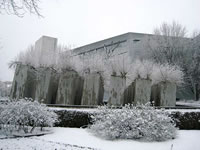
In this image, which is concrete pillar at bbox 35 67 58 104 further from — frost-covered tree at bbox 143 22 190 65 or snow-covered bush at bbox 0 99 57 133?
frost-covered tree at bbox 143 22 190 65

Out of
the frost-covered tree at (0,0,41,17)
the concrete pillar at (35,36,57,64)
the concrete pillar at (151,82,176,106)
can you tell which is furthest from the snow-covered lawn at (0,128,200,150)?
the concrete pillar at (35,36,57,64)

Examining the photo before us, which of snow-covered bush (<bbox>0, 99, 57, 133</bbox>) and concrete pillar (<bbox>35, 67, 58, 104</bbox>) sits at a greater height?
concrete pillar (<bbox>35, 67, 58, 104</bbox>)

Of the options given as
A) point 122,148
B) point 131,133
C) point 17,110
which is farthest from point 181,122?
point 17,110

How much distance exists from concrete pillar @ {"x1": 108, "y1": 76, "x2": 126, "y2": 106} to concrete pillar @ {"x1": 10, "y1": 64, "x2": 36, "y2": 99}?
4722mm

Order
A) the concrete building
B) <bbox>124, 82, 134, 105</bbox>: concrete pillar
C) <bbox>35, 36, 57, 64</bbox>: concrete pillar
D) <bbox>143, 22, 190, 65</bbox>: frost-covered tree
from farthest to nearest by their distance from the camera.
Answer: the concrete building
<bbox>143, 22, 190, 65</bbox>: frost-covered tree
<bbox>35, 36, 57, 64</bbox>: concrete pillar
<bbox>124, 82, 134, 105</bbox>: concrete pillar

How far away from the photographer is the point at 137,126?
550 centimetres

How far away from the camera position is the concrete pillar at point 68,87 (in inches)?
420

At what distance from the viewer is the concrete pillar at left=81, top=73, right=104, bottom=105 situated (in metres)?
10.2

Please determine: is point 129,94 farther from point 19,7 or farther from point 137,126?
point 19,7

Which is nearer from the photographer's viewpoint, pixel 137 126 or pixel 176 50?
pixel 137 126

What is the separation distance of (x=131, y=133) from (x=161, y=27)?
66.5ft

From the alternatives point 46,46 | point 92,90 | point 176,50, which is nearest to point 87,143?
point 92,90

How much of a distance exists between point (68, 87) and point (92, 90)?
1.45 m

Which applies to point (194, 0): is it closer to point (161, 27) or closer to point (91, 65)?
point (91, 65)
